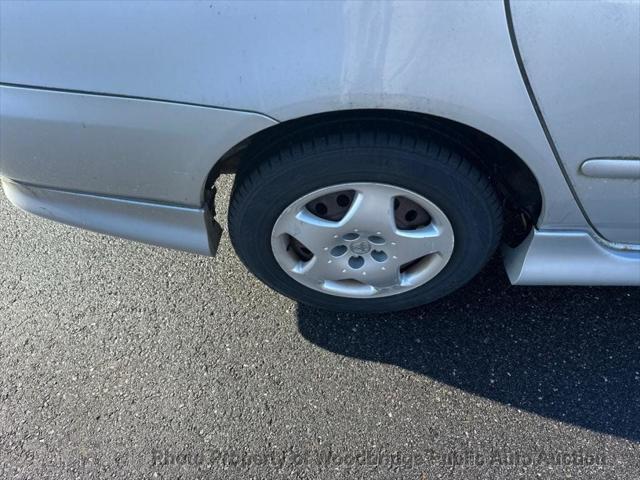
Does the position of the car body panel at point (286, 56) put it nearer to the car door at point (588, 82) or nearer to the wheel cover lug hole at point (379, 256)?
the car door at point (588, 82)

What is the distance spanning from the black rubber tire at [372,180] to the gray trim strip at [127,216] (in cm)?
11

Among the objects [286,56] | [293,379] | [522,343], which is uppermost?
[286,56]

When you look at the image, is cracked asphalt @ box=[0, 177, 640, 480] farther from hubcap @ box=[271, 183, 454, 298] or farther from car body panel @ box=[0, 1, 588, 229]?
car body panel @ box=[0, 1, 588, 229]

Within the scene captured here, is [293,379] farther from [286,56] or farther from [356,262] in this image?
[286,56]

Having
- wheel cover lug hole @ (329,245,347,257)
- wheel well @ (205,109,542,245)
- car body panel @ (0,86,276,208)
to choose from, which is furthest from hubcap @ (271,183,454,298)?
car body panel @ (0,86,276,208)

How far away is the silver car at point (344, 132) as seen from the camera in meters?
1.26

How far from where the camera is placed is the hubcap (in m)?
1.60

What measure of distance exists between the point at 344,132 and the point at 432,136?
23cm

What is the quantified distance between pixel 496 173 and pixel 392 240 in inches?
13.9

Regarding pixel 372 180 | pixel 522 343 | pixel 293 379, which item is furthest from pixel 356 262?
pixel 522 343

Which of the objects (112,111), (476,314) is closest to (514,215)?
(476,314)

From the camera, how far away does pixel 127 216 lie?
173cm

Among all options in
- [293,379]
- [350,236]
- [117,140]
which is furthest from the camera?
[293,379]

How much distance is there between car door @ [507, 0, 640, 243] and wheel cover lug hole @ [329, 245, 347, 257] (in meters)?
0.65
